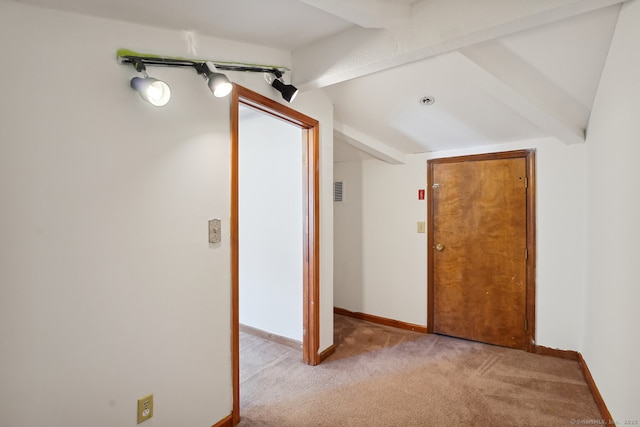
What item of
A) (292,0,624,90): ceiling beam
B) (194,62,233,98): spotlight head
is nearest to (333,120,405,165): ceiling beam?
(292,0,624,90): ceiling beam

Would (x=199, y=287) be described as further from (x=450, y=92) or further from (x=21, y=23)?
(x=450, y=92)

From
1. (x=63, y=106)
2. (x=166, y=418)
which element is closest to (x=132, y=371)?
(x=166, y=418)

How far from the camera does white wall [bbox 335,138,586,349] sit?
257cm

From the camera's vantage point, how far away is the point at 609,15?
1461 millimetres

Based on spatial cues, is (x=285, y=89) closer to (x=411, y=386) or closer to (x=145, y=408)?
(x=145, y=408)

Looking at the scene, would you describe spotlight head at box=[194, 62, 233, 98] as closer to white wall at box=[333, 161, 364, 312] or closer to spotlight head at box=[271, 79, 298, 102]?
spotlight head at box=[271, 79, 298, 102]

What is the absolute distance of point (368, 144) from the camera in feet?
10.0

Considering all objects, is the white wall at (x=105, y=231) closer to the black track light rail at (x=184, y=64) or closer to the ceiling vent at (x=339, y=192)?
the black track light rail at (x=184, y=64)

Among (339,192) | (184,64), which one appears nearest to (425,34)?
(184,64)

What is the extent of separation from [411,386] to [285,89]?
2243 mm

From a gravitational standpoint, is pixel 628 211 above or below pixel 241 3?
below

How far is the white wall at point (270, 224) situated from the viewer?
2828mm

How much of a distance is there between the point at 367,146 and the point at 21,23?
8.20 ft

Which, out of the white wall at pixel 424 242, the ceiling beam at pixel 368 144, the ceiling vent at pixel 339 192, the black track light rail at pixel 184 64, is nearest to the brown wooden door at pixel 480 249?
the white wall at pixel 424 242
